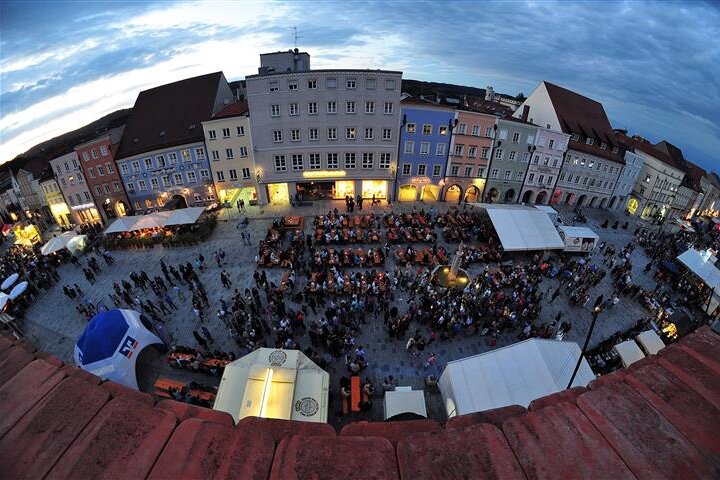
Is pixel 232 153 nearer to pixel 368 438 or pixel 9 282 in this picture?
pixel 9 282

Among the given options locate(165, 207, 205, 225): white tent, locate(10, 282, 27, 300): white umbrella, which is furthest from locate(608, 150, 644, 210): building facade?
locate(10, 282, 27, 300): white umbrella

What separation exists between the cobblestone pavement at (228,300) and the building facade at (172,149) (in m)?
9.56

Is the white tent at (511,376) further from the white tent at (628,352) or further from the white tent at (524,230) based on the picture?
the white tent at (524,230)

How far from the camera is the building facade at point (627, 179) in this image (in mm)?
46281

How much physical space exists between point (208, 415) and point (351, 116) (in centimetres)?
3503

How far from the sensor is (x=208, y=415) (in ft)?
8.79

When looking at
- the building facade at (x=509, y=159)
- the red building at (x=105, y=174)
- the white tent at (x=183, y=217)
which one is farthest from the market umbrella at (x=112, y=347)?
the building facade at (x=509, y=159)

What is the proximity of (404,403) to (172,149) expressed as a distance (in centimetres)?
3761

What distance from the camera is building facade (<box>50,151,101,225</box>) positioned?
136 feet

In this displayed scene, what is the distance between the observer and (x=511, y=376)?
45.8ft

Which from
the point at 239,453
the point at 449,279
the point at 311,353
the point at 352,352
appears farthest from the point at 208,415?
the point at 449,279

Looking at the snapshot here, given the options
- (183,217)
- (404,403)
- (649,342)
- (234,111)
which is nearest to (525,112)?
(649,342)

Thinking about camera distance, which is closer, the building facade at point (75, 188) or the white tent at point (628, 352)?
the white tent at point (628, 352)

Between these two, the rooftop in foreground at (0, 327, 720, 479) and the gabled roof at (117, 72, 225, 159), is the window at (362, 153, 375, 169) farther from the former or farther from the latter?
the rooftop in foreground at (0, 327, 720, 479)
